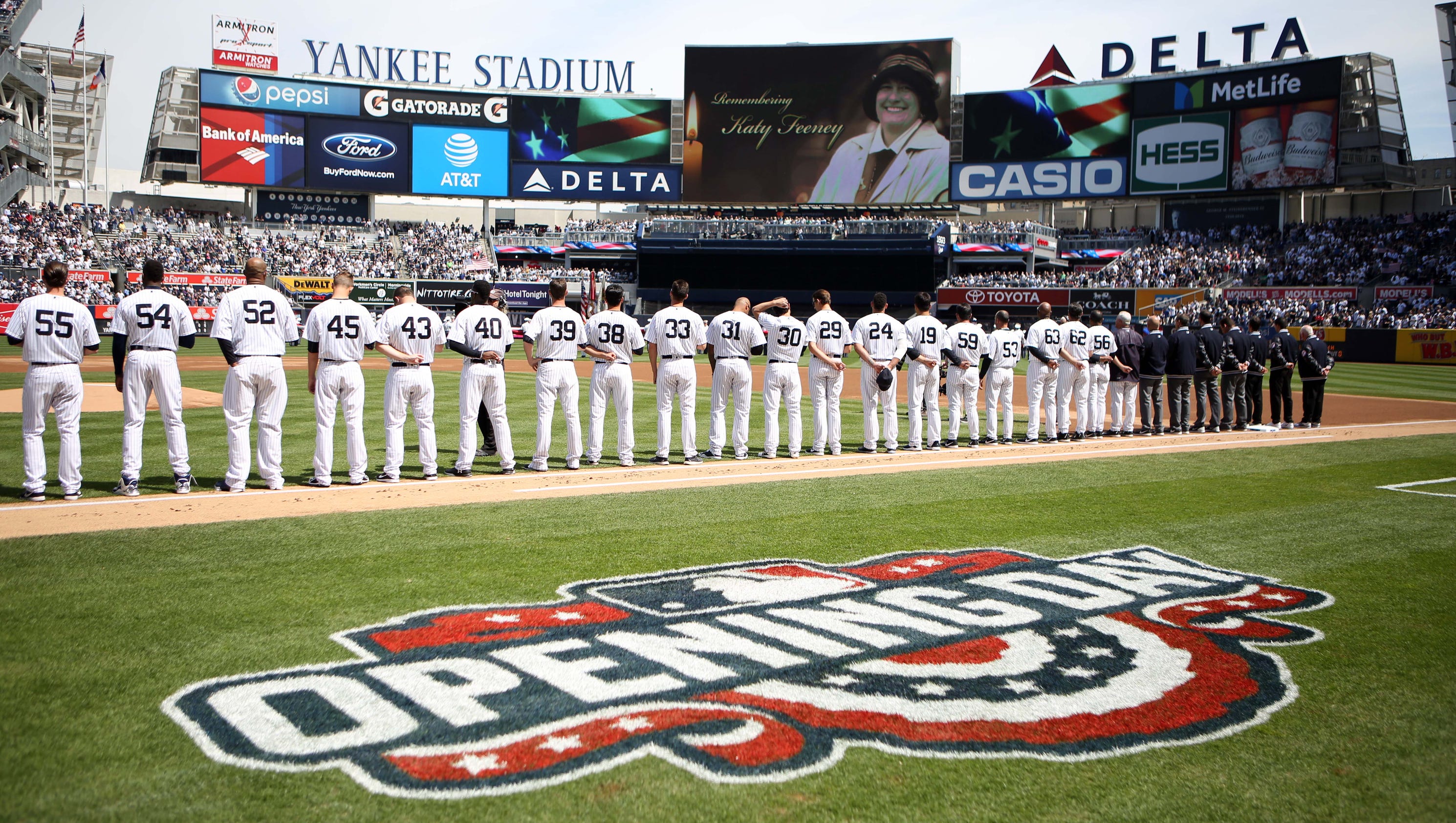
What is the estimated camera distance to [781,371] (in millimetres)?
11781

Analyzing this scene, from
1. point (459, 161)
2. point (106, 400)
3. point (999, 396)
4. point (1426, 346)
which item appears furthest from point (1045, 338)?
point (459, 161)

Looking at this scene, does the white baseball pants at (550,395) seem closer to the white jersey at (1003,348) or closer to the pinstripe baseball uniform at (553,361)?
the pinstripe baseball uniform at (553,361)

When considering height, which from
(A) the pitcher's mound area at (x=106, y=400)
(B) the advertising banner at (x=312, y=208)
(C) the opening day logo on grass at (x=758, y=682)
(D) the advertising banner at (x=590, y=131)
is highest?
(D) the advertising banner at (x=590, y=131)

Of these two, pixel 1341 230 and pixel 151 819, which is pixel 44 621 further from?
pixel 1341 230

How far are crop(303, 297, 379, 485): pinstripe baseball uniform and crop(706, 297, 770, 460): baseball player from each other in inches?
151

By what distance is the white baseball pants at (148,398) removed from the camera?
852cm

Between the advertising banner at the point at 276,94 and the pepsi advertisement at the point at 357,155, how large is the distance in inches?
37.0

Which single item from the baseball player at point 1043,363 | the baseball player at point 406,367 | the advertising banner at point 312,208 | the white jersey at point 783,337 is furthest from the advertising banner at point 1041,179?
the baseball player at point 406,367

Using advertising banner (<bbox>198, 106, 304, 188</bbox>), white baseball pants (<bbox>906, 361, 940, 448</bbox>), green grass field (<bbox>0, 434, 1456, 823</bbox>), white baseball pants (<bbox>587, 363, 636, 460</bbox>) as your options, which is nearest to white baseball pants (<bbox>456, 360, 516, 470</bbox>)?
white baseball pants (<bbox>587, 363, 636, 460</bbox>)

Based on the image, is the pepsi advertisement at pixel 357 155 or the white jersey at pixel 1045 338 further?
the pepsi advertisement at pixel 357 155

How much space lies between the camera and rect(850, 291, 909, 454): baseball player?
1222cm

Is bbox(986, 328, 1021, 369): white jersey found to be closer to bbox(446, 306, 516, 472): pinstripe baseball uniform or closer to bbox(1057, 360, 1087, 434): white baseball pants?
bbox(1057, 360, 1087, 434): white baseball pants

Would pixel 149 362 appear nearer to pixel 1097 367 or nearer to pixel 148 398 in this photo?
pixel 148 398

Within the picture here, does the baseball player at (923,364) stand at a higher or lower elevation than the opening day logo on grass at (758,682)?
higher
